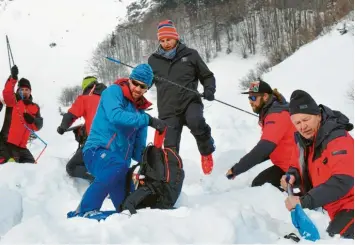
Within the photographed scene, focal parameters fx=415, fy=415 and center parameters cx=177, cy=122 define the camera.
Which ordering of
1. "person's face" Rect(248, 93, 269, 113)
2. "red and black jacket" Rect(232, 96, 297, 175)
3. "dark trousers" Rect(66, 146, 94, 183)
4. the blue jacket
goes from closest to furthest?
the blue jacket < "red and black jacket" Rect(232, 96, 297, 175) < "person's face" Rect(248, 93, 269, 113) < "dark trousers" Rect(66, 146, 94, 183)

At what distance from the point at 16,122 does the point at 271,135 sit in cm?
392

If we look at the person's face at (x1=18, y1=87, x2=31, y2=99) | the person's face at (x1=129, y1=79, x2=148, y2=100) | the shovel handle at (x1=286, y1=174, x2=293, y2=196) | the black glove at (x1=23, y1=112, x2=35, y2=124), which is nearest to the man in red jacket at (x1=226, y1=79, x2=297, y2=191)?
the shovel handle at (x1=286, y1=174, x2=293, y2=196)

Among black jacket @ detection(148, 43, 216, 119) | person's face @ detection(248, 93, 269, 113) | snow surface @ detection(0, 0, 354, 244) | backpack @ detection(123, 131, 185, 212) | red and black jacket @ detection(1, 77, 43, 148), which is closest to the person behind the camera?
snow surface @ detection(0, 0, 354, 244)

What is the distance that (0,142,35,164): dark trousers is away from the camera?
6.16m

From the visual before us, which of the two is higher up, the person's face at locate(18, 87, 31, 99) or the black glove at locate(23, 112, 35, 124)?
the person's face at locate(18, 87, 31, 99)

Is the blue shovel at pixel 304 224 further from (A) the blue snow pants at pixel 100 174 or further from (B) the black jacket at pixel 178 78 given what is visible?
(B) the black jacket at pixel 178 78

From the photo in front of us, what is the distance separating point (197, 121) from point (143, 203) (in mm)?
1760

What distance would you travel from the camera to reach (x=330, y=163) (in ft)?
8.82

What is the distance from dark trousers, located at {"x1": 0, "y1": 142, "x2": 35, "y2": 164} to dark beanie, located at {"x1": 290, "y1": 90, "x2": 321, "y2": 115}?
15.3ft

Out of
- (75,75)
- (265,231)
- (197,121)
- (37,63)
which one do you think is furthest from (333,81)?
(37,63)

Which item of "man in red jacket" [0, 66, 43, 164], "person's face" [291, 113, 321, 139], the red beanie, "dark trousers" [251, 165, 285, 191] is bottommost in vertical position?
"dark trousers" [251, 165, 285, 191]

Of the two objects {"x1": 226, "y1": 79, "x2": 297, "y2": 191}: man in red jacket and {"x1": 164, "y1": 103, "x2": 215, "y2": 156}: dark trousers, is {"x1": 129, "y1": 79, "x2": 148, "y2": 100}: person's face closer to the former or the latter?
{"x1": 226, "y1": 79, "x2": 297, "y2": 191}: man in red jacket

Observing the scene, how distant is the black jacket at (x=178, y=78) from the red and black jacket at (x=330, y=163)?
2389 millimetres

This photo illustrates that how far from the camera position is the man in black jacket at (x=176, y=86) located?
17.2ft
